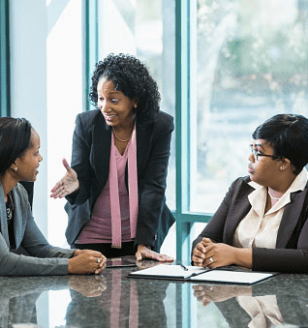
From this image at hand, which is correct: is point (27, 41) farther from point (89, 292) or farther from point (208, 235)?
point (89, 292)

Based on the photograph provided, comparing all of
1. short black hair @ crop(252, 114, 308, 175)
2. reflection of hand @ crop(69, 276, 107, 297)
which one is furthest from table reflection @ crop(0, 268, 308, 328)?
short black hair @ crop(252, 114, 308, 175)

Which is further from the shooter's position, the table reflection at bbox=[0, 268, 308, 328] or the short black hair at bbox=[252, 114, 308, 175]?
the short black hair at bbox=[252, 114, 308, 175]

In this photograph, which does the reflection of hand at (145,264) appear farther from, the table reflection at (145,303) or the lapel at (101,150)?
the lapel at (101,150)

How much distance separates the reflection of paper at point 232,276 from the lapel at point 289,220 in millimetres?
320

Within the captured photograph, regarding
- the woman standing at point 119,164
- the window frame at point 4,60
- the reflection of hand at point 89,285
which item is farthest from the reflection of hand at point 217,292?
the window frame at point 4,60

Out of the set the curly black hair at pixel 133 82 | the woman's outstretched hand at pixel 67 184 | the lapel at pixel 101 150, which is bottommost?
the woman's outstretched hand at pixel 67 184

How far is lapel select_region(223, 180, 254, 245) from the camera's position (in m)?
3.14

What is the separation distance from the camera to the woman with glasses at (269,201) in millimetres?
2965

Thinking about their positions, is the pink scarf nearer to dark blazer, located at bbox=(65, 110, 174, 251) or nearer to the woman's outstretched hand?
dark blazer, located at bbox=(65, 110, 174, 251)

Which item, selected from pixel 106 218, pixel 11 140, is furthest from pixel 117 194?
pixel 11 140

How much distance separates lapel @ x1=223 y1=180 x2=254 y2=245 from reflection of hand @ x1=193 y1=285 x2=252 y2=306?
0.72m

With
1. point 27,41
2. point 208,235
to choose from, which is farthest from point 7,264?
point 27,41

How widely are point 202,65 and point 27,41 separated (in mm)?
1582

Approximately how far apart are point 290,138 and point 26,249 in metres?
1.29
